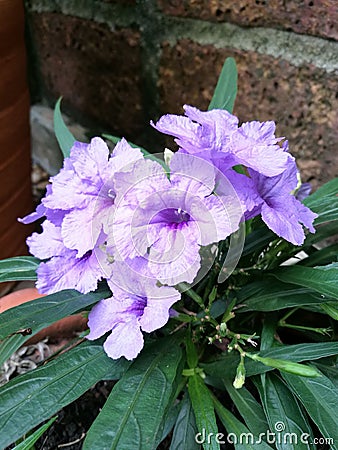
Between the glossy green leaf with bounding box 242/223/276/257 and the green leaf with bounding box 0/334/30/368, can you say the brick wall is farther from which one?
the green leaf with bounding box 0/334/30/368

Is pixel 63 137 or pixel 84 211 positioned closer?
pixel 84 211

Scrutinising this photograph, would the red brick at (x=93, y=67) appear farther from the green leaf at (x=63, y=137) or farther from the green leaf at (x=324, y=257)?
the green leaf at (x=324, y=257)

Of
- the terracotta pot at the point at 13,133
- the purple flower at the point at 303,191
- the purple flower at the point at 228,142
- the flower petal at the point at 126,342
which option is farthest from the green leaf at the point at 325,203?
the terracotta pot at the point at 13,133

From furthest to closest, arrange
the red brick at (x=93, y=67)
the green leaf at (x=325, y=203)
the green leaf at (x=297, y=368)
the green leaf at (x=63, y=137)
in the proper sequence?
1. the red brick at (x=93, y=67)
2. the green leaf at (x=63, y=137)
3. the green leaf at (x=325, y=203)
4. the green leaf at (x=297, y=368)

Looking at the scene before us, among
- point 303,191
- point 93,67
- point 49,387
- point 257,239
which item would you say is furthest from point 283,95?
point 49,387

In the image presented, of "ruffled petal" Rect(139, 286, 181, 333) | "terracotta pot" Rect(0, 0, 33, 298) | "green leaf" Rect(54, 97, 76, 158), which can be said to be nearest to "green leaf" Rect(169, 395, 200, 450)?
"ruffled petal" Rect(139, 286, 181, 333)

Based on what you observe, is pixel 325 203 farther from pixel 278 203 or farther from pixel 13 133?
pixel 13 133
